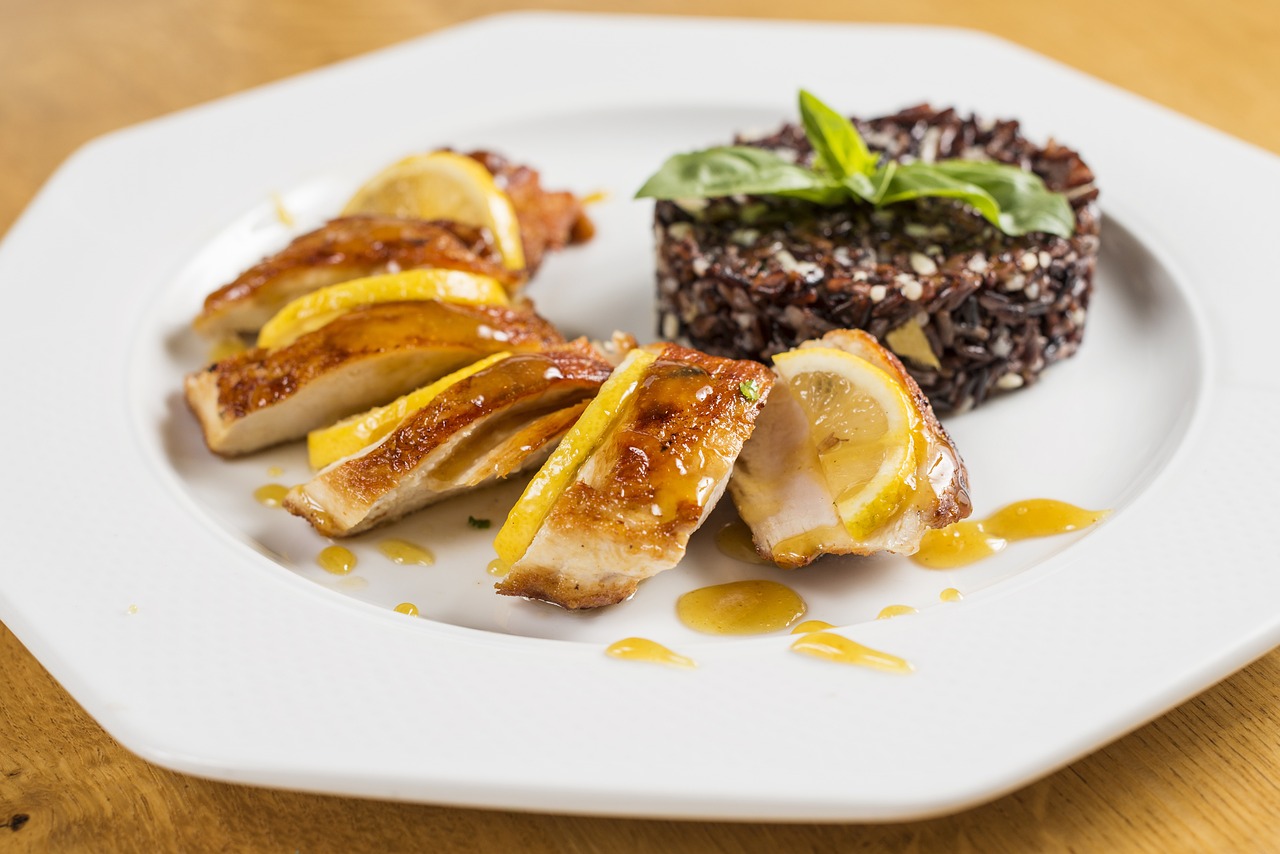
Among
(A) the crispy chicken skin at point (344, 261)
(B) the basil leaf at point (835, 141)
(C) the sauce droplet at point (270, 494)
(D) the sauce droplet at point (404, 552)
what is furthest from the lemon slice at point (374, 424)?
(B) the basil leaf at point (835, 141)

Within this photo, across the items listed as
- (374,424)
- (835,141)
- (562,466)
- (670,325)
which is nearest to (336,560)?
(374,424)

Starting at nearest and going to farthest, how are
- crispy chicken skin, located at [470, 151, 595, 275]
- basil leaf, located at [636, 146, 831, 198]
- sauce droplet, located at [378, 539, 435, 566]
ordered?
sauce droplet, located at [378, 539, 435, 566] → basil leaf, located at [636, 146, 831, 198] → crispy chicken skin, located at [470, 151, 595, 275]

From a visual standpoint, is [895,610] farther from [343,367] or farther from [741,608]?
[343,367]

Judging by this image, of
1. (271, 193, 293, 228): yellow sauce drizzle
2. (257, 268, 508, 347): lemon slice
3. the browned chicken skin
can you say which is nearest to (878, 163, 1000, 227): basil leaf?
the browned chicken skin

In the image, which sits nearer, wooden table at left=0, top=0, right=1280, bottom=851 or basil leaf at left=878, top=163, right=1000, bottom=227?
wooden table at left=0, top=0, right=1280, bottom=851

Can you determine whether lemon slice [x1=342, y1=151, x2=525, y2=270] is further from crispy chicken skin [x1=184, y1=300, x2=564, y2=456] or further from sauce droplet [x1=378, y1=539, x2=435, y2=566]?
sauce droplet [x1=378, y1=539, x2=435, y2=566]
